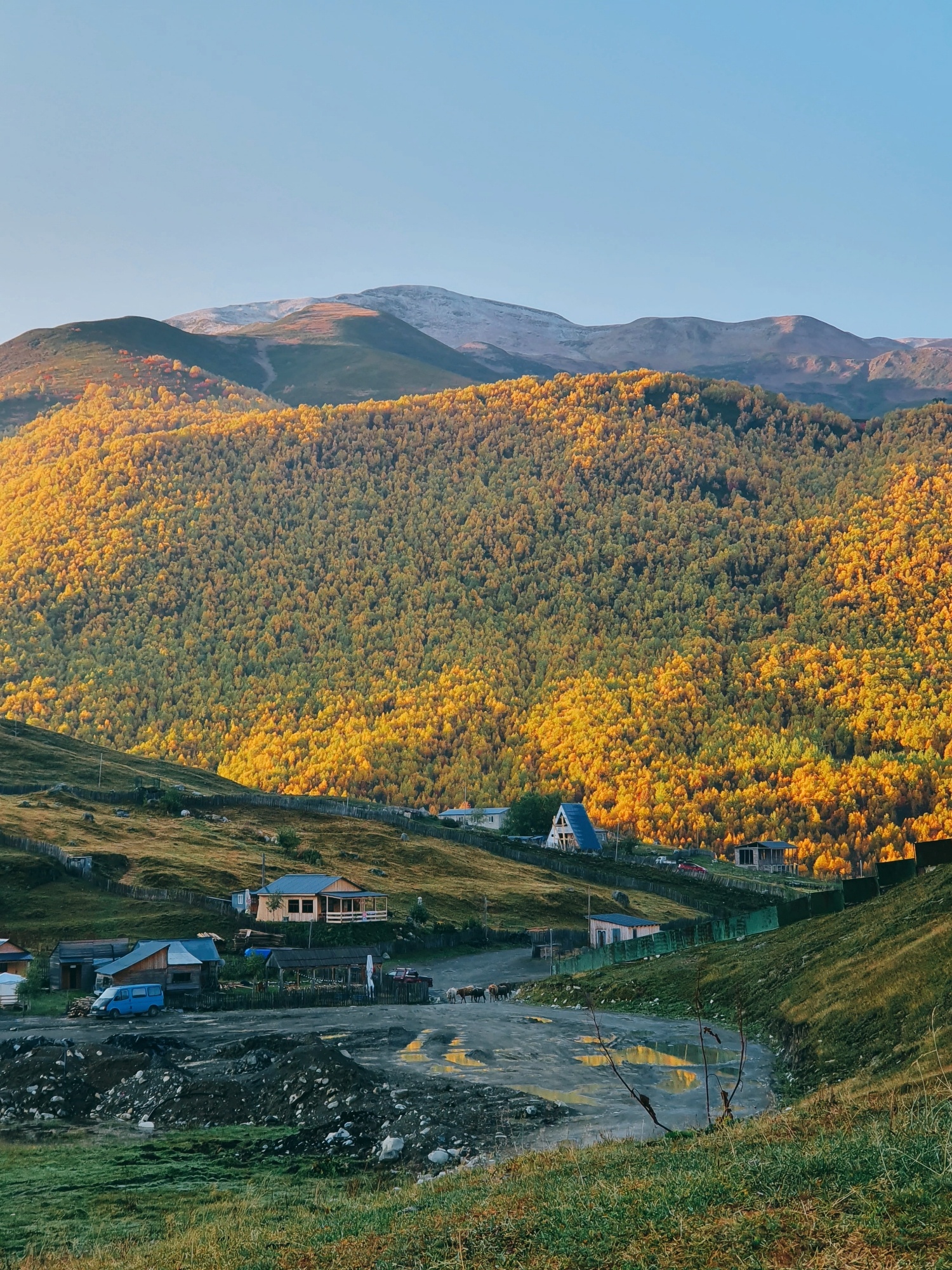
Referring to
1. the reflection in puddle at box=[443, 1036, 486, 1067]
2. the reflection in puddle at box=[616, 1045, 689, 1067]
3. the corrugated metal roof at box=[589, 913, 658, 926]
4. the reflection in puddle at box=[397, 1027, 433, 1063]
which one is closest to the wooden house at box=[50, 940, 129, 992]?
the reflection in puddle at box=[397, 1027, 433, 1063]

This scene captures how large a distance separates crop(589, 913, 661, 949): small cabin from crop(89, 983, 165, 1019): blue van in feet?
109

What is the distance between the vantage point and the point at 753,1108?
2778 cm

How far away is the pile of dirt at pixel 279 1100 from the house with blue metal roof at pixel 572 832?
90726 mm

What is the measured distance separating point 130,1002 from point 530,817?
88.0 m

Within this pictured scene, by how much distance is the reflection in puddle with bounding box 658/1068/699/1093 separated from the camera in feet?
106

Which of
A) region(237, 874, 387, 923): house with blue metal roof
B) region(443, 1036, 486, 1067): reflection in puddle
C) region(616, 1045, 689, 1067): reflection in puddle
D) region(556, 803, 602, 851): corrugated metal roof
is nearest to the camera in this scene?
region(616, 1045, 689, 1067): reflection in puddle

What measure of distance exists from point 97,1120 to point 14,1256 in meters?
14.5

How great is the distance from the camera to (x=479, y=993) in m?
63.6

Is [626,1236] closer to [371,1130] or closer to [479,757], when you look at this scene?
[371,1130]

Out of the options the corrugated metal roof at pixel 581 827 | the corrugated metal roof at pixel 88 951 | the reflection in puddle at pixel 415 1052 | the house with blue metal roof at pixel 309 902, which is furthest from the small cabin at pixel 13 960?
the corrugated metal roof at pixel 581 827

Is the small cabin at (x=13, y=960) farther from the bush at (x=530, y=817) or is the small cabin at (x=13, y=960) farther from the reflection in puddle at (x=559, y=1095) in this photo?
the bush at (x=530, y=817)

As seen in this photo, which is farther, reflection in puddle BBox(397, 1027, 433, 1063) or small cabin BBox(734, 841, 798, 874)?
small cabin BBox(734, 841, 798, 874)

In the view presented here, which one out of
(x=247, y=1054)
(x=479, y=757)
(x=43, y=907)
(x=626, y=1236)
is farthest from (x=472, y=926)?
(x=479, y=757)

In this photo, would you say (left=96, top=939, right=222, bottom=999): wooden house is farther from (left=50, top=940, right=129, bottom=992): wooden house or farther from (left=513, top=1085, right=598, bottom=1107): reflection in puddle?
(left=513, top=1085, right=598, bottom=1107): reflection in puddle
